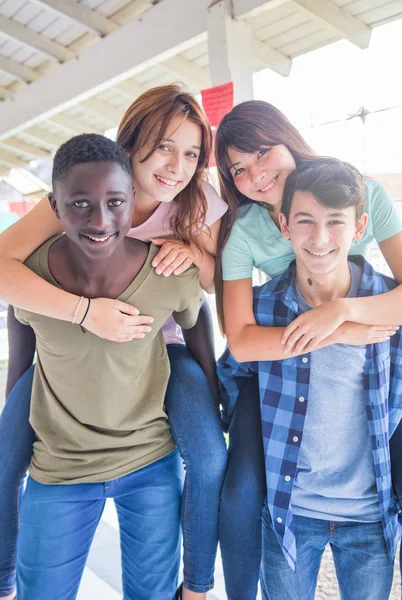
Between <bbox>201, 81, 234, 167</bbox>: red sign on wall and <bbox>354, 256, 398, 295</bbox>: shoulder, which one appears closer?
<bbox>354, 256, 398, 295</bbox>: shoulder

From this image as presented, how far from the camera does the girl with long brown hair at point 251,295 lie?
44.2 inches

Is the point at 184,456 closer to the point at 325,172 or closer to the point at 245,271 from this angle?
the point at 245,271

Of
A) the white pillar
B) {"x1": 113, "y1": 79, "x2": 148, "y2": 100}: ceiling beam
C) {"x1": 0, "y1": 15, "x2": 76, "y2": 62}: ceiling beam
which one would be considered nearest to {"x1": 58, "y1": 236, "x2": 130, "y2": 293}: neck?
the white pillar

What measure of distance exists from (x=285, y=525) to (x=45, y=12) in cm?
313

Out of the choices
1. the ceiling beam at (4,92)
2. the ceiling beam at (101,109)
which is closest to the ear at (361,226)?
the ceiling beam at (101,109)

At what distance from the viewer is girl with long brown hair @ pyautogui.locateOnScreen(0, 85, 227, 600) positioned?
1123 mm

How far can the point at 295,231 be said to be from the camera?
116 cm

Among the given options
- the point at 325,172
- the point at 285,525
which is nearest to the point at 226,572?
the point at 285,525

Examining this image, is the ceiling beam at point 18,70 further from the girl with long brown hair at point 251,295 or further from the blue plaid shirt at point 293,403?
the blue plaid shirt at point 293,403

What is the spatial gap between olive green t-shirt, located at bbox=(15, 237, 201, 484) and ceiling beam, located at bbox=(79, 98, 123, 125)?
325 cm

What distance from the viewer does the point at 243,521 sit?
3.68 ft

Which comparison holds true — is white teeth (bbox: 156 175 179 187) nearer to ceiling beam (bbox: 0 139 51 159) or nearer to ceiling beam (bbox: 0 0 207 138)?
ceiling beam (bbox: 0 0 207 138)

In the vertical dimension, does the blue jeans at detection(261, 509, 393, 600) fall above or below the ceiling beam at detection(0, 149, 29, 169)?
below

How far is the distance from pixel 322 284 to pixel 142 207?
0.51m
